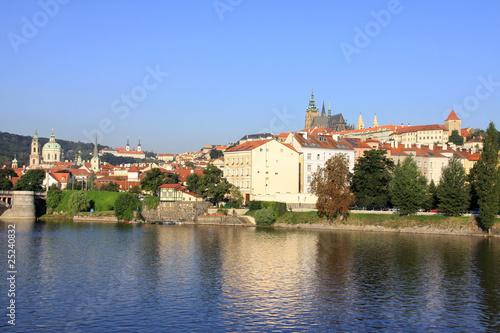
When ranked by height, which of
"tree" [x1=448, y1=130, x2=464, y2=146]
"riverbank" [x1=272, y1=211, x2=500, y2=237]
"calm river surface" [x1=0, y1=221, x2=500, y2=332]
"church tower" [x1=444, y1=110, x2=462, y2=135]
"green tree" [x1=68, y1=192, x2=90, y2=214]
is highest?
"church tower" [x1=444, y1=110, x2=462, y2=135]

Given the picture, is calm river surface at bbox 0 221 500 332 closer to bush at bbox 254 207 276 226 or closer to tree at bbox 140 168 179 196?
bush at bbox 254 207 276 226

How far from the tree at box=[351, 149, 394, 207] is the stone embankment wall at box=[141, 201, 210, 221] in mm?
23384

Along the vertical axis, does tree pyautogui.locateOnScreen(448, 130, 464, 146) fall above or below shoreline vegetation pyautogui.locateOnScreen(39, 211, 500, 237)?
above

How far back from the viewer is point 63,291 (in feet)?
103

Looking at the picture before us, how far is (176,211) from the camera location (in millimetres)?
82188

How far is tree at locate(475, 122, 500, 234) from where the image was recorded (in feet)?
192

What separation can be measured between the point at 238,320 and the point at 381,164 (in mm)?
52021

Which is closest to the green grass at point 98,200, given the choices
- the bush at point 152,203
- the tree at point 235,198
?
the bush at point 152,203

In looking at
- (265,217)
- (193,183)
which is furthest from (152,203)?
(265,217)

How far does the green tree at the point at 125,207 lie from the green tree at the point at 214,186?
1094cm

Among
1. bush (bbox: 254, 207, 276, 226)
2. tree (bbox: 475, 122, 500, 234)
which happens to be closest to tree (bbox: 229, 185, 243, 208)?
bush (bbox: 254, 207, 276, 226)

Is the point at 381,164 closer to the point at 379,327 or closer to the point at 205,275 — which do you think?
the point at 205,275

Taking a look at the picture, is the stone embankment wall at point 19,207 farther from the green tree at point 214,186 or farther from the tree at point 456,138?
the tree at point 456,138

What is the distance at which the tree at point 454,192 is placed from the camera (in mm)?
63656
